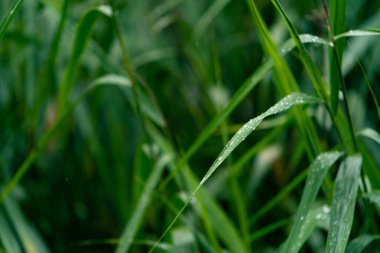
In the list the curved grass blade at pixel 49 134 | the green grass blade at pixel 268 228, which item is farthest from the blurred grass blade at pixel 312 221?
the curved grass blade at pixel 49 134

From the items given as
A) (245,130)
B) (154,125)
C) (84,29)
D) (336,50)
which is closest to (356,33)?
(336,50)

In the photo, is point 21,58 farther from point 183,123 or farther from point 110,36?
point 183,123

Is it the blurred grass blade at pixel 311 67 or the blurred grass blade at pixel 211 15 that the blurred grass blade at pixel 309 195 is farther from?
the blurred grass blade at pixel 211 15

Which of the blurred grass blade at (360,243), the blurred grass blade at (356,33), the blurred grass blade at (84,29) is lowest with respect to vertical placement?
the blurred grass blade at (360,243)

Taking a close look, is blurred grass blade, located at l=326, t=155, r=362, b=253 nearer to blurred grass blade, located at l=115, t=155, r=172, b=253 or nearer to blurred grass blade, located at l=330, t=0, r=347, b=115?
blurred grass blade, located at l=330, t=0, r=347, b=115

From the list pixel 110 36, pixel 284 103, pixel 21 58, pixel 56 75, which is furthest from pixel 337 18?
pixel 21 58

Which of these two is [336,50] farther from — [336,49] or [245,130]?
[245,130]
